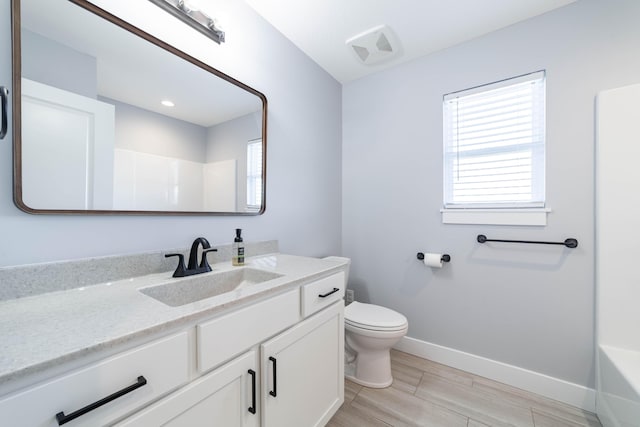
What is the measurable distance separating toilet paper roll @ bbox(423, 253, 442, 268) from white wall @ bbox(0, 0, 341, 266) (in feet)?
2.65

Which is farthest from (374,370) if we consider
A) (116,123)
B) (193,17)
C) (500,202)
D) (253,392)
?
(193,17)

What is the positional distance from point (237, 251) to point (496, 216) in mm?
1716

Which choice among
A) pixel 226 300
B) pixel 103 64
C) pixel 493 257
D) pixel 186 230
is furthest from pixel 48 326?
pixel 493 257

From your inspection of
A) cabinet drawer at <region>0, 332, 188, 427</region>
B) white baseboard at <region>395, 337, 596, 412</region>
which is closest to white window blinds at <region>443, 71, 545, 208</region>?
white baseboard at <region>395, 337, 596, 412</region>

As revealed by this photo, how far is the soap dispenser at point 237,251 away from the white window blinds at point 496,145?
1544 millimetres

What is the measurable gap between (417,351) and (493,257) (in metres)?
0.96

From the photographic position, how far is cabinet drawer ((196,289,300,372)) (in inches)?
29.2

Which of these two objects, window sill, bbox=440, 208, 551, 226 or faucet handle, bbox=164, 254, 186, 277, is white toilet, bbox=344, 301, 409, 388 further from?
faucet handle, bbox=164, 254, 186, 277

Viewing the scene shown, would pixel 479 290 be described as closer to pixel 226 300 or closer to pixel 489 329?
pixel 489 329

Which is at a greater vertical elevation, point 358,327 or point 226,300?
point 226,300

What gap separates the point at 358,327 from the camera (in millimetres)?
1675

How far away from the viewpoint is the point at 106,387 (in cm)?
55

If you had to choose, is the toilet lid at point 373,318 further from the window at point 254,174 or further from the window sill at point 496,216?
the window at point 254,174

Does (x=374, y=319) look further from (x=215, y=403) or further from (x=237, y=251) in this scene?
(x=215, y=403)
